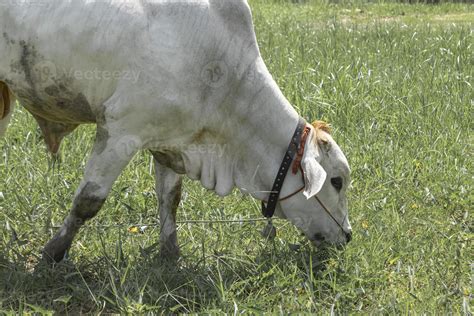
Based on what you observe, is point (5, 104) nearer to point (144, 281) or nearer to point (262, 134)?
point (144, 281)

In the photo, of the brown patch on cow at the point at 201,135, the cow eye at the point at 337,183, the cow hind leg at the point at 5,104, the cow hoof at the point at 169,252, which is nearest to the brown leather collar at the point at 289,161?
the cow eye at the point at 337,183

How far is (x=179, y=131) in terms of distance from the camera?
4.57 metres

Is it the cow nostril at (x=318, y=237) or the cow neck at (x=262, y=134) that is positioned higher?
the cow neck at (x=262, y=134)

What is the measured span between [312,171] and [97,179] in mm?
1039

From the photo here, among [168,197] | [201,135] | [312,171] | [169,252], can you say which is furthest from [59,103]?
[312,171]

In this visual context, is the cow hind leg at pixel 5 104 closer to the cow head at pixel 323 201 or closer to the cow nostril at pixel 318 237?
the cow head at pixel 323 201

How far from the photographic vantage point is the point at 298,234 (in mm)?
5242

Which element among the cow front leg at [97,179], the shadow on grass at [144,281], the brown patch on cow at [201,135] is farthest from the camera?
the brown patch on cow at [201,135]

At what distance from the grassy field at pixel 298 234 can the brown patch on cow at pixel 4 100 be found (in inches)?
20.7

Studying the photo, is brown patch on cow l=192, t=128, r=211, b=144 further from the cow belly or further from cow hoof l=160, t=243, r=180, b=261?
cow hoof l=160, t=243, r=180, b=261

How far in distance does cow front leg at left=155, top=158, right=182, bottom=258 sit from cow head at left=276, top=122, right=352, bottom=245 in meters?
0.61

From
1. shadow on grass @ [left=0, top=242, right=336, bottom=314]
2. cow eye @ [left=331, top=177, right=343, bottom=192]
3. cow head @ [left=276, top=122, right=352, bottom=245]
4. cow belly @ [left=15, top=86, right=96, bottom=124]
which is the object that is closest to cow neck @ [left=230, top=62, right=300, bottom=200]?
cow head @ [left=276, top=122, right=352, bottom=245]

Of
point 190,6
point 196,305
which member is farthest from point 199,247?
point 190,6

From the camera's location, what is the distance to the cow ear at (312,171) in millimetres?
4537
